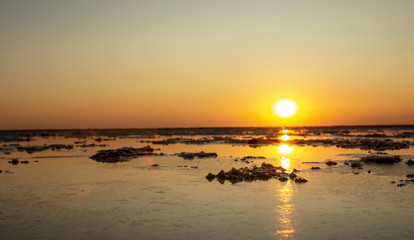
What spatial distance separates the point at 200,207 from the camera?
13906 mm

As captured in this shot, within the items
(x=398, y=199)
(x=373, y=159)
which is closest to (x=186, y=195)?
(x=398, y=199)

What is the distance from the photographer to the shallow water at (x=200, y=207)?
10.8 metres

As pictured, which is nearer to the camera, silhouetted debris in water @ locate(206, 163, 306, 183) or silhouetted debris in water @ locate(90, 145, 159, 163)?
silhouetted debris in water @ locate(206, 163, 306, 183)

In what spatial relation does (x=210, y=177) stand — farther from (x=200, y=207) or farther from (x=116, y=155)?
(x=116, y=155)

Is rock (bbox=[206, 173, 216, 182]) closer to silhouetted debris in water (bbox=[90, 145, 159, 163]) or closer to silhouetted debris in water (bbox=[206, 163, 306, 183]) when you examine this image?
silhouetted debris in water (bbox=[206, 163, 306, 183])

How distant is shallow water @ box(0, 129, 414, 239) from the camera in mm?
10781

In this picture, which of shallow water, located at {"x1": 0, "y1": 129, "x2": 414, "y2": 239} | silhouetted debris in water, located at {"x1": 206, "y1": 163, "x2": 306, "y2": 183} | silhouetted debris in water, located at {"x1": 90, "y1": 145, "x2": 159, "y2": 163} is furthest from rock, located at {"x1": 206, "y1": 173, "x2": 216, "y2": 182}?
silhouetted debris in water, located at {"x1": 90, "y1": 145, "x2": 159, "y2": 163}

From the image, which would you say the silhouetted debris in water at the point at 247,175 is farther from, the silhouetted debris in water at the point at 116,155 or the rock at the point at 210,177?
the silhouetted debris in water at the point at 116,155

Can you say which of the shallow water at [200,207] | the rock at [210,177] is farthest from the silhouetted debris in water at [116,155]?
the rock at [210,177]

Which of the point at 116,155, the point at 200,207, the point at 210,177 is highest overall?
the point at 116,155

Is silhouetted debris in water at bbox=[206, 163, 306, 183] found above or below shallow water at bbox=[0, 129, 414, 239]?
above

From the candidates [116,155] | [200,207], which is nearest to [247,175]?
[200,207]

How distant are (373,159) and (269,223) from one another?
20832mm

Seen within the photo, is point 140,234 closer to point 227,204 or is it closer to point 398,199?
point 227,204
